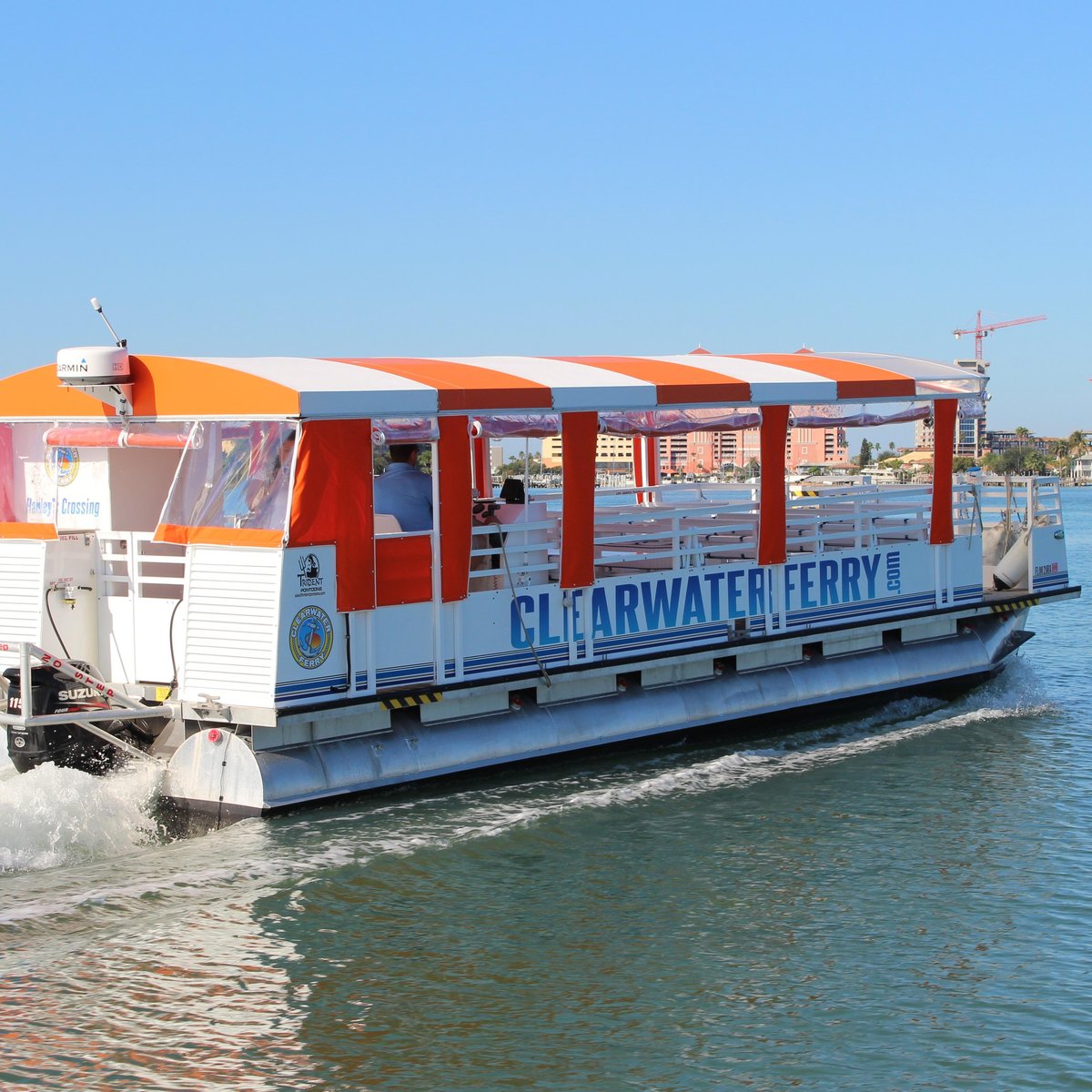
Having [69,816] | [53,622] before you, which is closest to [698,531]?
[53,622]

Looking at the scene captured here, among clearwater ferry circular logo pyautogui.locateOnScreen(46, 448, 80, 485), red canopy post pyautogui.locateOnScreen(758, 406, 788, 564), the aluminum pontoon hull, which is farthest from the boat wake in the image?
clearwater ferry circular logo pyautogui.locateOnScreen(46, 448, 80, 485)

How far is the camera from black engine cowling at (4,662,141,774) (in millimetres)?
10281

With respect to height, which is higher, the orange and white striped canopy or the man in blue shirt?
the orange and white striped canopy

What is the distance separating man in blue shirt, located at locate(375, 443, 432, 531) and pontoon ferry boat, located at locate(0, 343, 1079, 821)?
0.29 m

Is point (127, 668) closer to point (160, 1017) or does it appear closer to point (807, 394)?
point (160, 1017)

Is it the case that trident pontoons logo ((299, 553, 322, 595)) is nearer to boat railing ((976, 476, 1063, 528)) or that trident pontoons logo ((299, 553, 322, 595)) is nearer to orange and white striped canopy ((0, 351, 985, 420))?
orange and white striped canopy ((0, 351, 985, 420))

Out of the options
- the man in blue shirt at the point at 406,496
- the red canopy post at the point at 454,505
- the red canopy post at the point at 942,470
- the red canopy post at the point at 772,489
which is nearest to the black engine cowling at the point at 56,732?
the man in blue shirt at the point at 406,496

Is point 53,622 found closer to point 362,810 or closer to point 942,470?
point 362,810

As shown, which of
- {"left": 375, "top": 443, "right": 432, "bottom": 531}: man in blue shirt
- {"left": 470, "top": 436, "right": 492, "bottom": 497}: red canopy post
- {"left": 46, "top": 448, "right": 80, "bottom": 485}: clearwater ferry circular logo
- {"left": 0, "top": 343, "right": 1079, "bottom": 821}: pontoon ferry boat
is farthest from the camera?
{"left": 470, "top": 436, "right": 492, "bottom": 497}: red canopy post

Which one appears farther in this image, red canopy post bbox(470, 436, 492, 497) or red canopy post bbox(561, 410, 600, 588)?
red canopy post bbox(470, 436, 492, 497)

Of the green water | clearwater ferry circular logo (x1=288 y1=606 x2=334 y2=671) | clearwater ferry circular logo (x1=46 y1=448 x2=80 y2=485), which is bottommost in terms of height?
the green water

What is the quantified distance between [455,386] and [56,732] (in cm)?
379

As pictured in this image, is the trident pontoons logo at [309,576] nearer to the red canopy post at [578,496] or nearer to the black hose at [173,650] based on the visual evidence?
the black hose at [173,650]

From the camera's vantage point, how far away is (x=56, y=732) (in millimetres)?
10445
